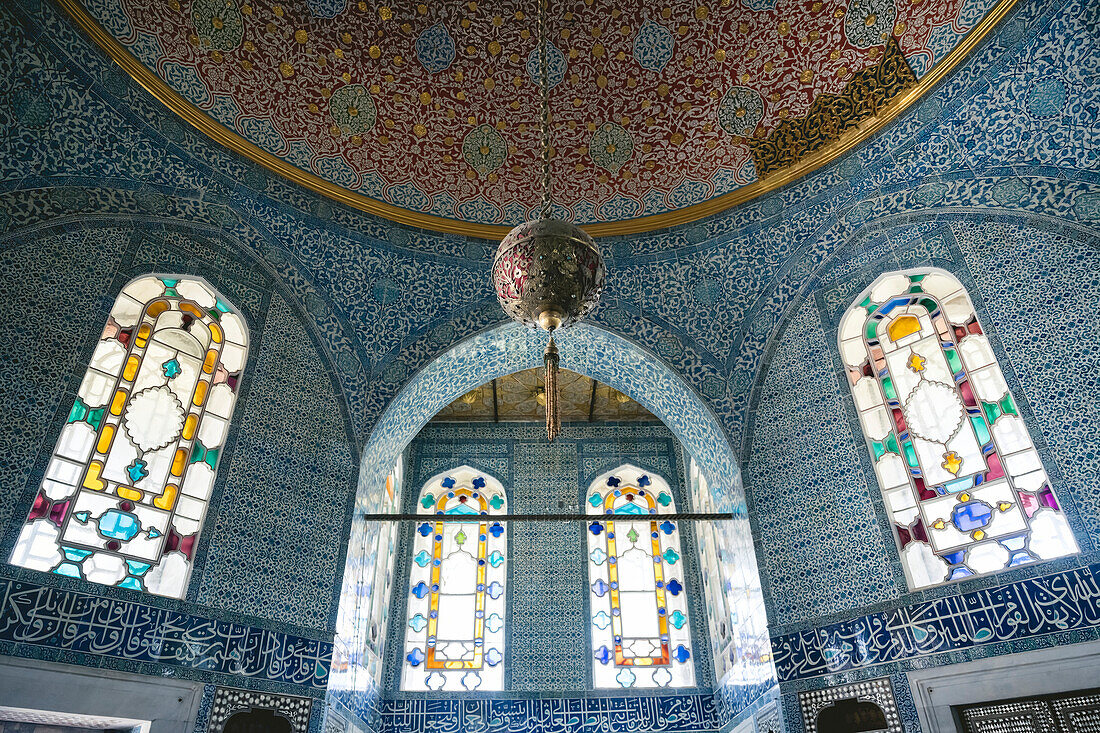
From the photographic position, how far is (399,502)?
693cm

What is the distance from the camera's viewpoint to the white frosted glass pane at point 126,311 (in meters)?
4.14

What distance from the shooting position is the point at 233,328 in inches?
183

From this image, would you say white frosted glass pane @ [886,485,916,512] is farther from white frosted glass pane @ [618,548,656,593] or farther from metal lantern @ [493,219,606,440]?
white frosted glass pane @ [618,548,656,593]

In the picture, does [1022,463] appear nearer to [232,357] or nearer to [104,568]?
[232,357]

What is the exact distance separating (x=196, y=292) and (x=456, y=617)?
3603mm

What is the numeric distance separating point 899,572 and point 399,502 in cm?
448

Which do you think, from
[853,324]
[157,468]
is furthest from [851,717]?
[157,468]

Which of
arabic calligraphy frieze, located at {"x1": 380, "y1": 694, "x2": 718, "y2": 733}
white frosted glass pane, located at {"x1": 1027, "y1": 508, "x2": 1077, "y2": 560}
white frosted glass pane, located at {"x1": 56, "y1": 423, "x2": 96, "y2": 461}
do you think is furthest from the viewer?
arabic calligraphy frieze, located at {"x1": 380, "y1": 694, "x2": 718, "y2": 733}

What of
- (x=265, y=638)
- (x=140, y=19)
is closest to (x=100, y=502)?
(x=265, y=638)

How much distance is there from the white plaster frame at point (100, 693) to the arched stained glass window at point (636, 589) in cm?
359

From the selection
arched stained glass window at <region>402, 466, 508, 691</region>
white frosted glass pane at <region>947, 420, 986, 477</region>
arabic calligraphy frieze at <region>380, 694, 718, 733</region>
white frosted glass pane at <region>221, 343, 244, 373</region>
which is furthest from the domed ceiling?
arabic calligraphy frieze at <region>380, 694, 718, 733</region>

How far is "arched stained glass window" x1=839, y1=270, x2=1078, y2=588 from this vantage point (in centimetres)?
372

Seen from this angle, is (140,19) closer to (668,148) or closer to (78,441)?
(78,441)

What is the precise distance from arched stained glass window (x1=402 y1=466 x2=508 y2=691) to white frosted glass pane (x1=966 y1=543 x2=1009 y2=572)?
357cm
